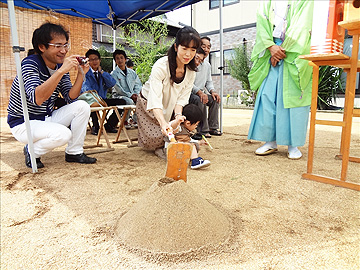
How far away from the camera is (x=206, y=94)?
142 inches

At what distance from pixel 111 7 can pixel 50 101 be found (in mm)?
2623

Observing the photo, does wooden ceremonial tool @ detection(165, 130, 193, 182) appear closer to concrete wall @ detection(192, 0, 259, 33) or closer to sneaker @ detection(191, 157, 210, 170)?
sneaker @ detection(191, 157, 210, 170)

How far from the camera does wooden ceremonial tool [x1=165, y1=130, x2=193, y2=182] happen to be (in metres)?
1.34

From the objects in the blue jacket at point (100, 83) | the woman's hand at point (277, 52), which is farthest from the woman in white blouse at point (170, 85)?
the blue jacket at point (100, 83)

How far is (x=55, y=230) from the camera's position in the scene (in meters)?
1.22

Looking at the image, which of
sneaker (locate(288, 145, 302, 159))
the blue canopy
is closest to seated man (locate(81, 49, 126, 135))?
the blue canopy

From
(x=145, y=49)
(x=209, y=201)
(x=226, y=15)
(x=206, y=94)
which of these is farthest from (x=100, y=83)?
(x=226, y=15)

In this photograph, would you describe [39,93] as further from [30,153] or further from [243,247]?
[243,247]

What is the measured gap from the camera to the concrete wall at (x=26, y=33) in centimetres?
511

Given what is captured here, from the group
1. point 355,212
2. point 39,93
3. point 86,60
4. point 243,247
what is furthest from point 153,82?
point 355,212

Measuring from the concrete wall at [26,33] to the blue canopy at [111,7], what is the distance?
2.04 ft

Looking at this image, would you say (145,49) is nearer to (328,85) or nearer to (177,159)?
(328,85)

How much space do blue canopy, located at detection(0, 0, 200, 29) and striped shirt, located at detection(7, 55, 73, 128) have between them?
2.28 meters

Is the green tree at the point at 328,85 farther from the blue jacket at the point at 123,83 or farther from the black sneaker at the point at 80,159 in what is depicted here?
the black sneaker at the point at 80,159
